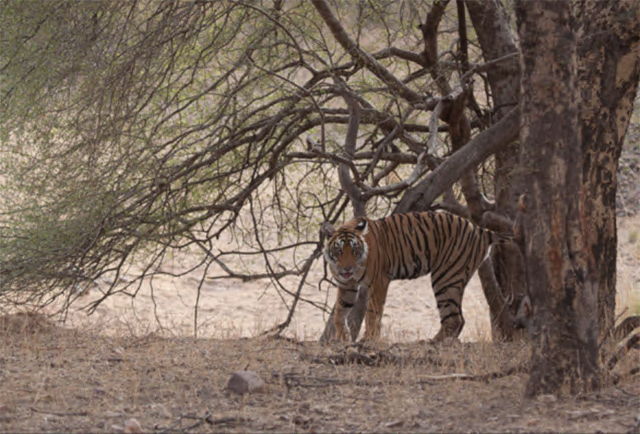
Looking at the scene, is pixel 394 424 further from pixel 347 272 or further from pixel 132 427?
pixel 347 272

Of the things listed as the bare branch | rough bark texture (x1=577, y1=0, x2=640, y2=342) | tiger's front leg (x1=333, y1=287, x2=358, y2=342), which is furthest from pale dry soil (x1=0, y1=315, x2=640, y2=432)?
the bare branch

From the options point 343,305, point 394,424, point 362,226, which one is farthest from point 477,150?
point 394,424

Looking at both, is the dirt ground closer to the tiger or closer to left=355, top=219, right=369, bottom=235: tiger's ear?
the tiger

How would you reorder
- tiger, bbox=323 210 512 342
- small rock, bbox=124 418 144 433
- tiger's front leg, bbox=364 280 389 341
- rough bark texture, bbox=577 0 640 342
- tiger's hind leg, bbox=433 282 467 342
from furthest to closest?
tiger's hind leg, bbox=433 282 467 342 → tiger, bbox=323 210 512 342 → tiger's front leg, bbox=364 280 389 341 → rough bark texture, bbox=577 0 640 342 → small rock, bbox=124 418 144 433

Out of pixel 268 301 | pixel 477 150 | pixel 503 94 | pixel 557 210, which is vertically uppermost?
pixel 503 94

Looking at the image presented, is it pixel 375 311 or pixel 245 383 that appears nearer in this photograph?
pixel 245 383

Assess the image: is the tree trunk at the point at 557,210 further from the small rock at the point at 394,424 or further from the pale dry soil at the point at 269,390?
the small rock at the point at 394,424

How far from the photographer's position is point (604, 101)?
578 centimetres

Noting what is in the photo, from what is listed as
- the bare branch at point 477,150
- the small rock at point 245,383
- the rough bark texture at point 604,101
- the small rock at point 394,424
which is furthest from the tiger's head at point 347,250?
the small rock at point 394,424

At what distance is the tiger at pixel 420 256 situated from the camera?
7406 mm

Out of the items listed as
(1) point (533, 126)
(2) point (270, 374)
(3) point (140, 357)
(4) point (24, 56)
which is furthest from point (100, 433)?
(4) point (24, 56)

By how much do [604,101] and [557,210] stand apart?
71.4 inches

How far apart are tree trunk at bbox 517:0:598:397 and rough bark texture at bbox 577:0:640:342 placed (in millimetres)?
1438

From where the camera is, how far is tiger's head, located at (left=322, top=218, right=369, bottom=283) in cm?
722
